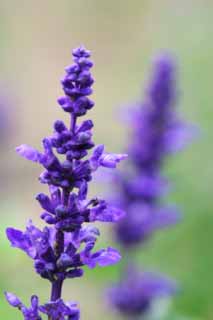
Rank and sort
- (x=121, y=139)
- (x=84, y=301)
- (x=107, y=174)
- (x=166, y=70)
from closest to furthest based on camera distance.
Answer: (x=166, y=70), (x=107, y=174), (x=84, y=301), (x=121, y=139)

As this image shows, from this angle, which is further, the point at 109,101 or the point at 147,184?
the point at 109,101

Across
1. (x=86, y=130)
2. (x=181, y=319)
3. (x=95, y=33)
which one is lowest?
(x=86, y=130)

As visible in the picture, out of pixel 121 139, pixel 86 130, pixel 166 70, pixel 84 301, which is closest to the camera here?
pixel 86 130

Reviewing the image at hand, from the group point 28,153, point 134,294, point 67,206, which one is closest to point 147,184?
point 134,294

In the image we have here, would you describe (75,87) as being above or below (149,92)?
below

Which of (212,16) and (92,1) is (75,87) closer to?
(212,16)

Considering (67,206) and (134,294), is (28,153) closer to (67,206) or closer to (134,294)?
(67,206)

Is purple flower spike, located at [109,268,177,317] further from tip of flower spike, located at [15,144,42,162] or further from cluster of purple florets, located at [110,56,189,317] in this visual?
tip of flower spike, located at [15,144,42,162]

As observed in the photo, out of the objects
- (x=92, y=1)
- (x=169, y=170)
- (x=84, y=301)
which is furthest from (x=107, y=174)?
(x=92, y=1)
